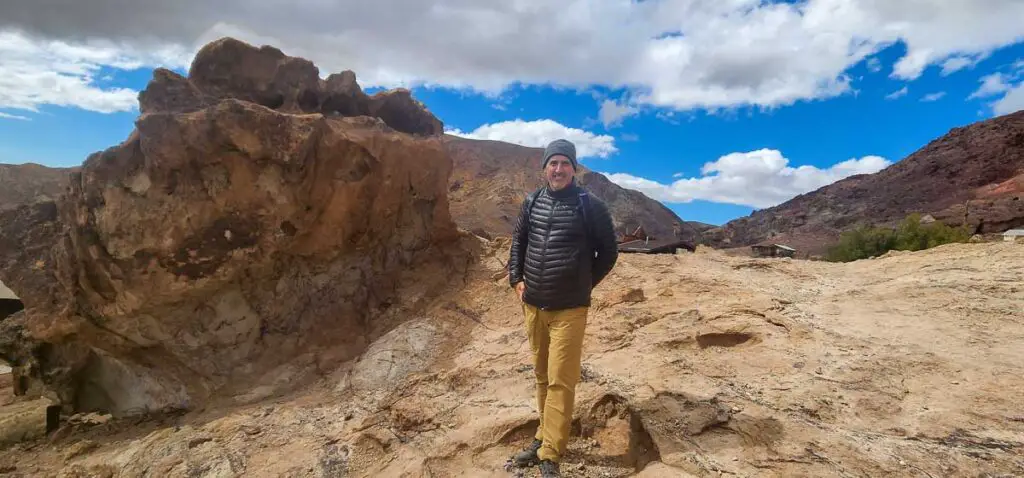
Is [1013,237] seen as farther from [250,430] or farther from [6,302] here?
[6,302]

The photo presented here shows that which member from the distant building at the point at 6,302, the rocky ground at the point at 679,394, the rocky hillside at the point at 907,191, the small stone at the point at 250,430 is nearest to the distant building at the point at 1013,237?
the rocky ground at the point at 679,394

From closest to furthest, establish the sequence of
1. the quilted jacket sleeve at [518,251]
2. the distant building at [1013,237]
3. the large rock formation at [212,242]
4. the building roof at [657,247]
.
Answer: the quilted jacket sleeve at [518,251] < the large rock formation at [212,242] < the distant building at [1013,237] < the building roof at [657,247]

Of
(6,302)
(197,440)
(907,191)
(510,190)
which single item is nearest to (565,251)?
(197,440)

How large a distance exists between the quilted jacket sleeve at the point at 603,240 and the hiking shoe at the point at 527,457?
3.74 ft

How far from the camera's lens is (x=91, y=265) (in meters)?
5.53

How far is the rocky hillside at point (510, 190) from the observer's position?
33.2 m

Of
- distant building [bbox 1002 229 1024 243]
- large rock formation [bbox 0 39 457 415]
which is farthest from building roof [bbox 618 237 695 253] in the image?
large rock formation [bbox 0 39 457 415]

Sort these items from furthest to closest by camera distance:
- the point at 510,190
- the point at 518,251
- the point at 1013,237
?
the point at 510,190, the point at 1013,237, the point at 518,251

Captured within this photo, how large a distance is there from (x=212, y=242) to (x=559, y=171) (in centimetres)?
403

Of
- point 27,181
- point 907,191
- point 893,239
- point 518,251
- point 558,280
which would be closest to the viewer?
point 558,280

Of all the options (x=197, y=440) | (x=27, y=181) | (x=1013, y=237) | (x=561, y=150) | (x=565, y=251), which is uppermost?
(x=27, y=181)

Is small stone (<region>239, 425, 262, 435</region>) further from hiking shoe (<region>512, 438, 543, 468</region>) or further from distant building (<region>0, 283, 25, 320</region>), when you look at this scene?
distant building (<region>0, 283, 25, 320</region>)

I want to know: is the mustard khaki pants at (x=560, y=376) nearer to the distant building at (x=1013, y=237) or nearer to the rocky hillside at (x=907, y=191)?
the distant building at (x=1013, y=237)

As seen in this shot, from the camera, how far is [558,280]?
129 inches
